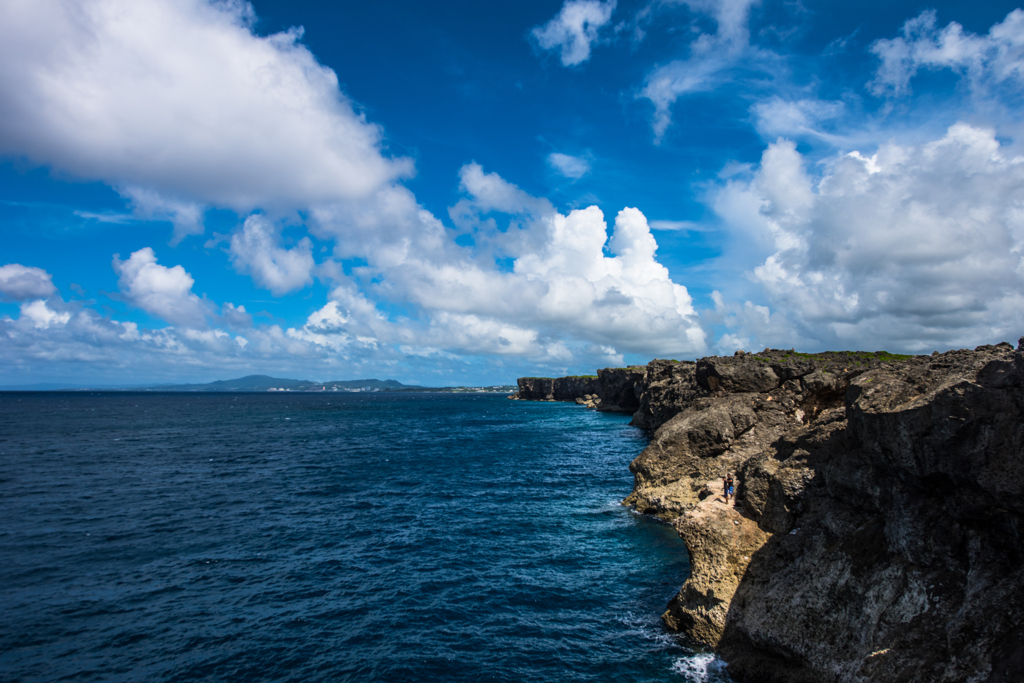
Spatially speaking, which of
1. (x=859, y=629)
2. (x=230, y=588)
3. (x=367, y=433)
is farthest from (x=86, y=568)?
(x=367, y=433)

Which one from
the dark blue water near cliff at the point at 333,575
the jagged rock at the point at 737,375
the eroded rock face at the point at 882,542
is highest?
the jagged rock at the point at 737,375

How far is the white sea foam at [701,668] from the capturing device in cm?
1859

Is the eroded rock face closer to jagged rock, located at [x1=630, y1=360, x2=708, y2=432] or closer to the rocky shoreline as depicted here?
the rocky shoreline

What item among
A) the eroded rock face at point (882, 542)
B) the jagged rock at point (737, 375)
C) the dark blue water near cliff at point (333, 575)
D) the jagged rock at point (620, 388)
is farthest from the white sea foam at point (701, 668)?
the jagged rock at point (620, 388)

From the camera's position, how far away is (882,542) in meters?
17.7

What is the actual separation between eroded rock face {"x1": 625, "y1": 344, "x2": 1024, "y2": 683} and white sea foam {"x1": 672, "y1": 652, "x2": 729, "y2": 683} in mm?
625

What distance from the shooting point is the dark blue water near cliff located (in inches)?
802

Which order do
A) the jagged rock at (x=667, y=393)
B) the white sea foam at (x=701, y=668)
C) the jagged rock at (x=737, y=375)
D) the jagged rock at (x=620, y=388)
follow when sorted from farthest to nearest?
1. the jagged rock at (x=620, y=388)
2. the jagged rock at (x=667, y=393)
3. the jagged rock at (x=737, y=375)
4. the white sea foam at (x=701, y=668)

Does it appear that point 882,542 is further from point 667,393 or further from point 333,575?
point 667,393

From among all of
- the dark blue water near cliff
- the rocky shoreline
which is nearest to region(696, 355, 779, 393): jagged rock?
the dark blue water near cliff

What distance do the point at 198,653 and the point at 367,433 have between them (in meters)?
81.4

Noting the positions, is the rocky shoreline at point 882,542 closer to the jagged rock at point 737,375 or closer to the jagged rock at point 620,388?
the jagged rock at point 737,375

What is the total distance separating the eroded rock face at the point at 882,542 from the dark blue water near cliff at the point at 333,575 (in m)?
3.27

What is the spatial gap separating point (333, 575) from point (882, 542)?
2684 centimetres
